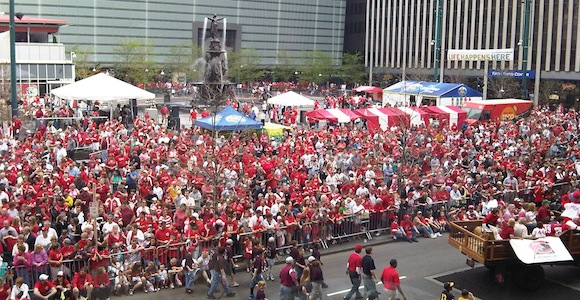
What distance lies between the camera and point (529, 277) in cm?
1365

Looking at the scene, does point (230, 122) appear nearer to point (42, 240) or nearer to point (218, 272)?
point (218, 272)

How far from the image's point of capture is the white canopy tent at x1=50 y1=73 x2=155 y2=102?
87.0ft

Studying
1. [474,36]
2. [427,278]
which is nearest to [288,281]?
[427,278]

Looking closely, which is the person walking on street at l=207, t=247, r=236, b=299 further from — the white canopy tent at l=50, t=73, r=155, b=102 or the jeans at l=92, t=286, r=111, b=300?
the white canopy tent at l=50, t=73, r=155, b=102

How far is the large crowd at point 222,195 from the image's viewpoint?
13.5m

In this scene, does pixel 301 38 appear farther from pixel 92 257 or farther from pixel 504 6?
pixel 92 257

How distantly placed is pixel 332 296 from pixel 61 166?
377 inches

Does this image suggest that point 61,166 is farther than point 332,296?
Yes

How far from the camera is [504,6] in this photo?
6594 centimetres

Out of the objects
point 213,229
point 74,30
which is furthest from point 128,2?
point 213,229

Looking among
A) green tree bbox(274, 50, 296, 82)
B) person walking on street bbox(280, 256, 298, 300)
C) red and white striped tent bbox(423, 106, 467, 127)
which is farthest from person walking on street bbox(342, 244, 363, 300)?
green tree bbox(274, 50, 296, 82)

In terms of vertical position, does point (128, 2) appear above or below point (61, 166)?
above

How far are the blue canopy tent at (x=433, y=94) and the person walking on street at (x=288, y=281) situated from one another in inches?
1159

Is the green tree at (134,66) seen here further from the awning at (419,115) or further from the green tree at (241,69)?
the awning at (419,115)
